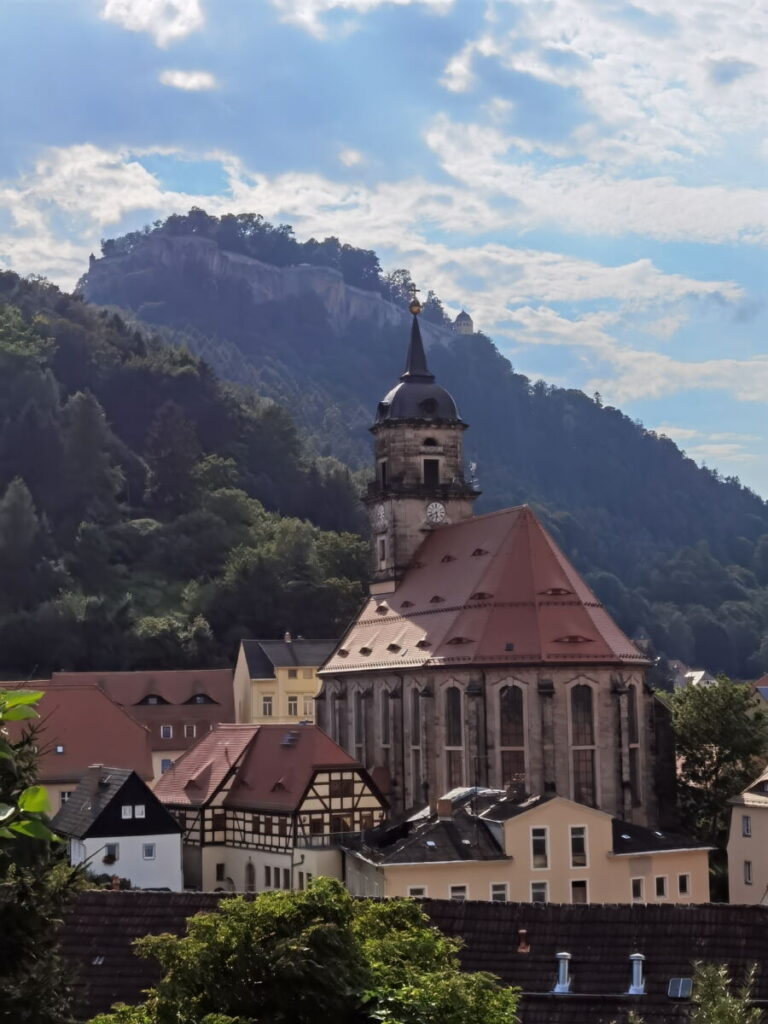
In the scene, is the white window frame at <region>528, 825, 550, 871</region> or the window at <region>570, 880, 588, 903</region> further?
the window at <region>570, 880, 588, 903</region>

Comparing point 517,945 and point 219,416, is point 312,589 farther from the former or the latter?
point 517,945

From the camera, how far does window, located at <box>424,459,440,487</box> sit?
78625mm

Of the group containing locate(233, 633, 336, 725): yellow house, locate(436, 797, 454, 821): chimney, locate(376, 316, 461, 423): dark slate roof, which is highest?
locate(376, 316, 461, 423): dark slate roof

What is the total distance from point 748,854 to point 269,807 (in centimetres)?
1548

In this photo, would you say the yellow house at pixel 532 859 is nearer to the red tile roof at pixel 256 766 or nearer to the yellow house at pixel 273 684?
the red tile roof at pixel 256 766

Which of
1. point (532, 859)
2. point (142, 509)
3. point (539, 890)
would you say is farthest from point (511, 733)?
point (142, 509)

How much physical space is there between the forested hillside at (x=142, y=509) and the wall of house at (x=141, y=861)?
4217 cm

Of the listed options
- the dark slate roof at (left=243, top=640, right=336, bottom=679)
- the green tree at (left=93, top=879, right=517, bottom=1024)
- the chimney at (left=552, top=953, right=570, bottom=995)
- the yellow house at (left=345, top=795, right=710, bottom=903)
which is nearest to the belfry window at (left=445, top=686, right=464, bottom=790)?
the yellow house at (left=345, top=795, right=710, bottom=903)

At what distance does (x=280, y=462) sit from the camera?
155 m

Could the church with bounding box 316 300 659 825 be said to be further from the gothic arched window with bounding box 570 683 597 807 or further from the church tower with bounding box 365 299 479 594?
the church tower with bounding box 365 299 479 594

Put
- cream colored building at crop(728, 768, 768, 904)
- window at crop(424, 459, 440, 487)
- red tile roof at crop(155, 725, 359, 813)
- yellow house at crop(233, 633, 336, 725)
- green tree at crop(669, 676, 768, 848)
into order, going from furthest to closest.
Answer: yellow house at crop(233, 633, 336, 725) → window at crop(424, 459, 440, 487) → green tree at crop(669, 676, 768, 848) → red tile roof at crop(155, 725, 359, 813) → cream colored building at crop(728, 768, 768, 904)

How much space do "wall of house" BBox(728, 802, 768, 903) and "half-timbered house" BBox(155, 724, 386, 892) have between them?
11.6m

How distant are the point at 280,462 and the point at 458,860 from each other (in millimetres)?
109912

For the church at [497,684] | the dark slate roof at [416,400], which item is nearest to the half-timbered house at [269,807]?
the church at [497,684]
